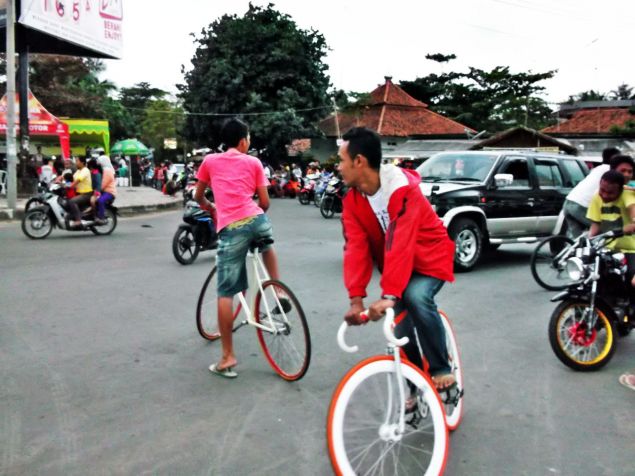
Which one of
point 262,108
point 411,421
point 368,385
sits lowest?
point 411,421

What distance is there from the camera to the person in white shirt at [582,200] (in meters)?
7.18

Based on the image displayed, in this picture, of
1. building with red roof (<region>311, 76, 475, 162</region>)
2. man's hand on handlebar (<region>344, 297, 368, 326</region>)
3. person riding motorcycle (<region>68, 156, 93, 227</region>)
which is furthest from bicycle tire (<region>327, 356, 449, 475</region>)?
building with red roof (<region>311, 76, 475, 162</region>)

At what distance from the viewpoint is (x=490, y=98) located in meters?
46.0

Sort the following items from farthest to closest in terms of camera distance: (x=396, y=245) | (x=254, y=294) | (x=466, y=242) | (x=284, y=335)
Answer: (x=466, y=242), (x=254, y=294), (x=284, y=335), (x=396, y=245)

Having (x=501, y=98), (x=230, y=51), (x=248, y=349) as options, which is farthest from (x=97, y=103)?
(x=248, y=349)

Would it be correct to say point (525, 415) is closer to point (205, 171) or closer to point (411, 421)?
point (411, 421)

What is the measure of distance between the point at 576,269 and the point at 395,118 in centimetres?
4040

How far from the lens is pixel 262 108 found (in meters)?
35.3

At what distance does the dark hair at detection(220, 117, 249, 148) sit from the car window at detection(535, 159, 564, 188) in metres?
7.04

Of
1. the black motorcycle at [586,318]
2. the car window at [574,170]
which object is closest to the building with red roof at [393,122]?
the car window at [574,170]

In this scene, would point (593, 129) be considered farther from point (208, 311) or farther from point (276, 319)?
point (276, 319)

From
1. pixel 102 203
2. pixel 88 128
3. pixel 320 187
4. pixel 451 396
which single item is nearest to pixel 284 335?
pixel 451 396

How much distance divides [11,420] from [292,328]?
71.4 inches

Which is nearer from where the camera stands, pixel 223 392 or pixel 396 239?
pixel 396 239
